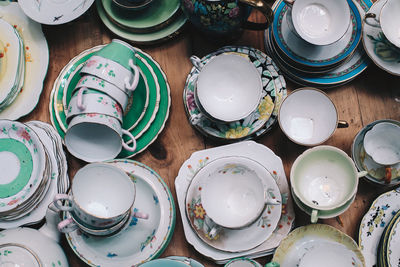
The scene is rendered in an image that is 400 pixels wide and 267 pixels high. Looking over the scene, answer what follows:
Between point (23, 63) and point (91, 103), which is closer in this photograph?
point (91, 103)

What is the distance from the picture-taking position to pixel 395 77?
3.65 feet

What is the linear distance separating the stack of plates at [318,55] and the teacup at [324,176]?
0.49 feet

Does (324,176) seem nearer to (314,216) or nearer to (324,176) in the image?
(324,176)

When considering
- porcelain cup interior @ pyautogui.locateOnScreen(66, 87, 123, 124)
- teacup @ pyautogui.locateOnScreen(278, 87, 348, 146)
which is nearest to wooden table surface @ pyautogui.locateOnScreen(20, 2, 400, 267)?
teacup @ pyautogui.locateOnScreen(278, 87, 348, 146)

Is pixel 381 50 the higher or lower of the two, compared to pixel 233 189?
higher

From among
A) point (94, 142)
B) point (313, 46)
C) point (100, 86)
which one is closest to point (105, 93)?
point (100, 86)

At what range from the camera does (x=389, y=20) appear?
108 cm

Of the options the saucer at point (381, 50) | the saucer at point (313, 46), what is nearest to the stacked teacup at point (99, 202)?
the saucer at point (313, 46)

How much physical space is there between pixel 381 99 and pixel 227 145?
34 cm

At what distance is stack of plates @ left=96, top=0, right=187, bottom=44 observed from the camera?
42.9 inches

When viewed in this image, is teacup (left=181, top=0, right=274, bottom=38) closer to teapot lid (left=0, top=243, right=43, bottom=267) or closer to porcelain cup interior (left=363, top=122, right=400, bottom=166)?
porcelain cup interior (left=363, top=122, right=400, bottom=166)

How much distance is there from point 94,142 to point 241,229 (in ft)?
1.09

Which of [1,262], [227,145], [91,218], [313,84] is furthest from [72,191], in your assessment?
[313,84]

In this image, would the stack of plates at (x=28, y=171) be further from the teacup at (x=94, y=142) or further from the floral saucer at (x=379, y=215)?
the floral saucer at (x=379, y=215)
